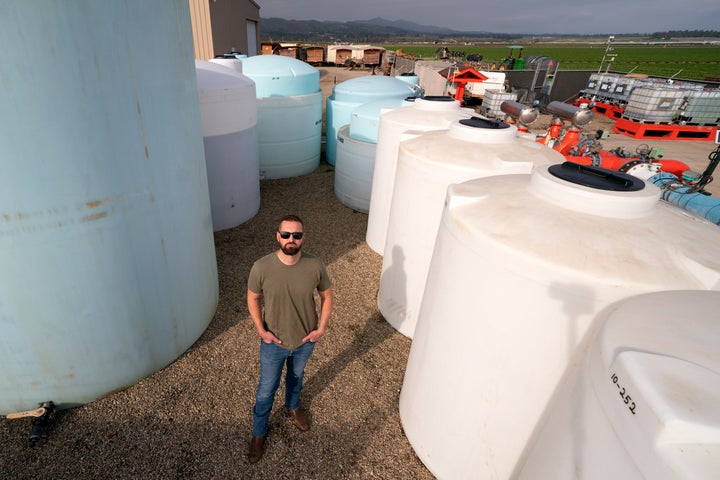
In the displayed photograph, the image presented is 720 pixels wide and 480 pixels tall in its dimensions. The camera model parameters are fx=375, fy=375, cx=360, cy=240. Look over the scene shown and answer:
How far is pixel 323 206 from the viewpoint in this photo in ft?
27.7

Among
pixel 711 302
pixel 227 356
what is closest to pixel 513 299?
pixel 711 302

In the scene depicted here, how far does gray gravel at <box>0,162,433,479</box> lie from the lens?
10.4ft

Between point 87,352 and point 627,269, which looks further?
point 87,352

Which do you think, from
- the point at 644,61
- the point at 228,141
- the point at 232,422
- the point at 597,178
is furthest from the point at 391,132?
the point at 644,61

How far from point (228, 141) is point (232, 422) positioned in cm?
452

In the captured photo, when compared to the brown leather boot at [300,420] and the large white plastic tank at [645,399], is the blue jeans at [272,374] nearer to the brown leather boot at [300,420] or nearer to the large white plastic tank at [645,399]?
the brown leather boot at [300,420]

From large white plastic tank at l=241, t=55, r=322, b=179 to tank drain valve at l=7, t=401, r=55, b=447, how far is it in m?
7.12

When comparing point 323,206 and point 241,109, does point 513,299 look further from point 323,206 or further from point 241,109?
point 323,206

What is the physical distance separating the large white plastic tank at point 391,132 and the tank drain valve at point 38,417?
4.66m

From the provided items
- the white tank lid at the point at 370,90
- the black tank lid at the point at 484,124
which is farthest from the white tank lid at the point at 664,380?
the white tank lid at the point at 370,90

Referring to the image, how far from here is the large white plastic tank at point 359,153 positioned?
300 inches

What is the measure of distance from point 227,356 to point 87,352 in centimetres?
134

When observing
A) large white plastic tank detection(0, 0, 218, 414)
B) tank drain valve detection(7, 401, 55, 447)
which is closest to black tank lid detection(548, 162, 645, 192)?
large white plastic tank detection(0, 0, 218, 414)

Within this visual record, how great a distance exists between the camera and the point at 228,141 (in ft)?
20.8
